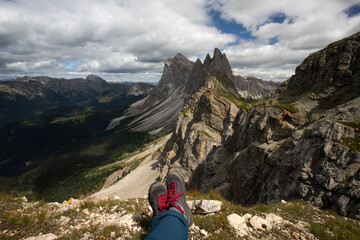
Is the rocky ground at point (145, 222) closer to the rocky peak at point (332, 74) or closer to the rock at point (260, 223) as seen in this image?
the rock at point (260, 223)

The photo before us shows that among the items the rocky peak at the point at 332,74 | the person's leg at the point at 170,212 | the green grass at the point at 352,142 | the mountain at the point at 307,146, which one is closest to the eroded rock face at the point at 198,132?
the mountain at the point at 307,146

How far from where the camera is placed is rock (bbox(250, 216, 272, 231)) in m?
6.72

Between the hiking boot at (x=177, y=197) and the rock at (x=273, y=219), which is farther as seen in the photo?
the rock at (x=273, y=219)

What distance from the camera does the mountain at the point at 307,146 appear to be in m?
10.2

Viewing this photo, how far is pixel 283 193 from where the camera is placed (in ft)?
40.3

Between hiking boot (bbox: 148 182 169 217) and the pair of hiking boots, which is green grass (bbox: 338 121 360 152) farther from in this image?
hiking boot (bbox: 148 182 169 217)

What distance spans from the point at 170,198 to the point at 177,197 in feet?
0.92

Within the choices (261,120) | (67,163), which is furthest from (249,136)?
(67,163)

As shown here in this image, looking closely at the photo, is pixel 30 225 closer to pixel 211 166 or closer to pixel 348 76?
pixel 211 166

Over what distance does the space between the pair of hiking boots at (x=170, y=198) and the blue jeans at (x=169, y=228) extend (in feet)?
2.21

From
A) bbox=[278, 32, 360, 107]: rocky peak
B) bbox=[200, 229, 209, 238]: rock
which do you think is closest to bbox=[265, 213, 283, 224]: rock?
bbox=[200, 229, 209, 238]: rock

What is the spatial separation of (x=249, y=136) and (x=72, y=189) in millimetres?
135293

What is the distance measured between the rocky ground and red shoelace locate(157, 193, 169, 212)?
81 cm

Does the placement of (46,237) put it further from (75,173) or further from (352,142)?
(75,173)
